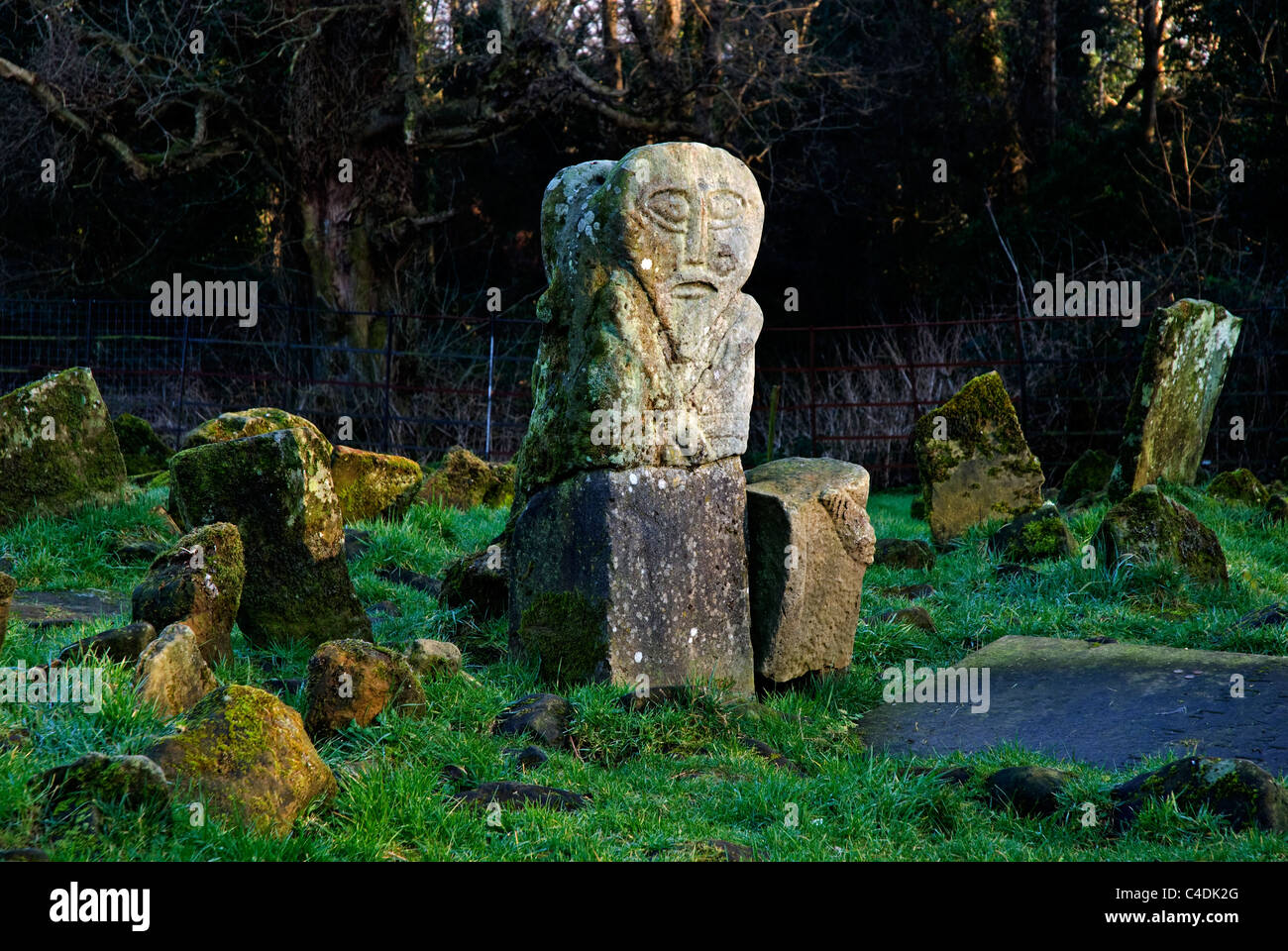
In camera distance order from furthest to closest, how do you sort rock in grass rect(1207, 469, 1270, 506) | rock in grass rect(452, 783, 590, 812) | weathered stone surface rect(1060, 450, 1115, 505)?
weathered stone surface rect(1060, 450, 1115, 505), rock in grass rect(1207, 469, 1270, 506), rock in grass rect(452, 783, 590, 812)

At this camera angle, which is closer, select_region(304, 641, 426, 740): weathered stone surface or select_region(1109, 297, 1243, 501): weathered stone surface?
select_region(304, 641, 426, 740): weathered stone surface

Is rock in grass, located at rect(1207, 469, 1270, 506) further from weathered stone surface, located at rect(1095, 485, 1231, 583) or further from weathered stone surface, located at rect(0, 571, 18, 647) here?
weathered stone surface, located at rect(0, 571, 18, 647)

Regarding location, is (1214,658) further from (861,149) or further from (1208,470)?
(861,149)

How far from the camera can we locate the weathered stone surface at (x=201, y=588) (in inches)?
196

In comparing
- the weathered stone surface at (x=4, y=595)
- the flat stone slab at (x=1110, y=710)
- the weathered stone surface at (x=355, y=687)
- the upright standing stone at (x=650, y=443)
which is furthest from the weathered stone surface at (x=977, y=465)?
the weathered stone surface at (x=4, y=595)

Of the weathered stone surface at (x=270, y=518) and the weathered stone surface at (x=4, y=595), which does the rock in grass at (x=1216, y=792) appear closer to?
the weathered stone surface at (x=270, y=518)

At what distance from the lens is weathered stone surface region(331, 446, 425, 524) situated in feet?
28.9

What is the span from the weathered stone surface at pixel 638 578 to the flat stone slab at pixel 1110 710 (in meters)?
0.82

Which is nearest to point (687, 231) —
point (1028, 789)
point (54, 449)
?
point (1028, 789)

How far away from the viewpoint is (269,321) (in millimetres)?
18812

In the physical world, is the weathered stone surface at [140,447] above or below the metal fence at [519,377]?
below

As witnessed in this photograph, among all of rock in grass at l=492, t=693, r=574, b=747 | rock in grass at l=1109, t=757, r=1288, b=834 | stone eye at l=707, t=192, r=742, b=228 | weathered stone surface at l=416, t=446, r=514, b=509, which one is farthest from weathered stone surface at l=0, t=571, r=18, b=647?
weathered stone surface at l=416, t=446, r=514, b=509

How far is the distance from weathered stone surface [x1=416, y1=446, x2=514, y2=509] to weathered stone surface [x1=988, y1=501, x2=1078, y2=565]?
145 inches

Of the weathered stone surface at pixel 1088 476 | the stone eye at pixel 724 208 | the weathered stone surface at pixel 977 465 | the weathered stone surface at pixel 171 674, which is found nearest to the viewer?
the weathered stone surface at pixel 171 674
